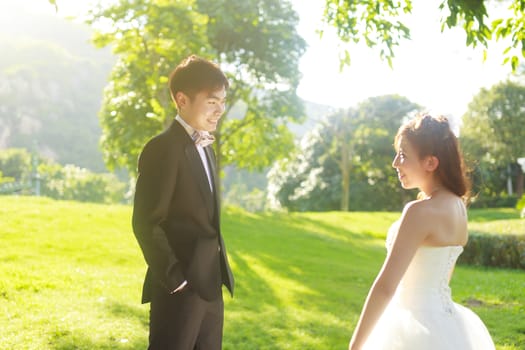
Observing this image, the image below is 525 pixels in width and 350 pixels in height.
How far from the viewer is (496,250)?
18859 millimetres

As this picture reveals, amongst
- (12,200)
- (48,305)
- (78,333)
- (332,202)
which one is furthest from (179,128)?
(332,202)

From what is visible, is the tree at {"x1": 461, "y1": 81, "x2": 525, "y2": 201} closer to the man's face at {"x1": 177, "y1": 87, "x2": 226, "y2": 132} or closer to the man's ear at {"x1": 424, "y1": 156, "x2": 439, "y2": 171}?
the man's face at {"x1": 177, "y1": 87, "x2": 226, "y2": 132}

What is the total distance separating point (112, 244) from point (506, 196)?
132 feet

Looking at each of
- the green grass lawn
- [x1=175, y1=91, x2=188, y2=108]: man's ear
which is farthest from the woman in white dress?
the green grass lawn

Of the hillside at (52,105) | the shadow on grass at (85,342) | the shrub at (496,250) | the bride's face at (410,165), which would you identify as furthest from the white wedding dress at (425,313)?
the hillside at (52,105)

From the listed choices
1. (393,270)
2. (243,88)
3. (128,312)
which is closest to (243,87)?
(243,88)

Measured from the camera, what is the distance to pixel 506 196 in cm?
5091

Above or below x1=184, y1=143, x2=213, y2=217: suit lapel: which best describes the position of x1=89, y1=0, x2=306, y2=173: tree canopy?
above

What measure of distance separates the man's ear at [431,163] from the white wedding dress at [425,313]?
1.35 ft

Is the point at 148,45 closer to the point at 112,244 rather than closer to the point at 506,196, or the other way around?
the point at 112,244

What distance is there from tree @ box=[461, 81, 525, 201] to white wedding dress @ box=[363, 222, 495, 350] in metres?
50.1

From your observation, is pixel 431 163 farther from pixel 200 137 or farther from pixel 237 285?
Answer: pixel 237 285

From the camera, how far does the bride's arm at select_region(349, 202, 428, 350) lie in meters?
3.22

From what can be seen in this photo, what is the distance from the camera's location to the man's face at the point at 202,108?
4.41m
